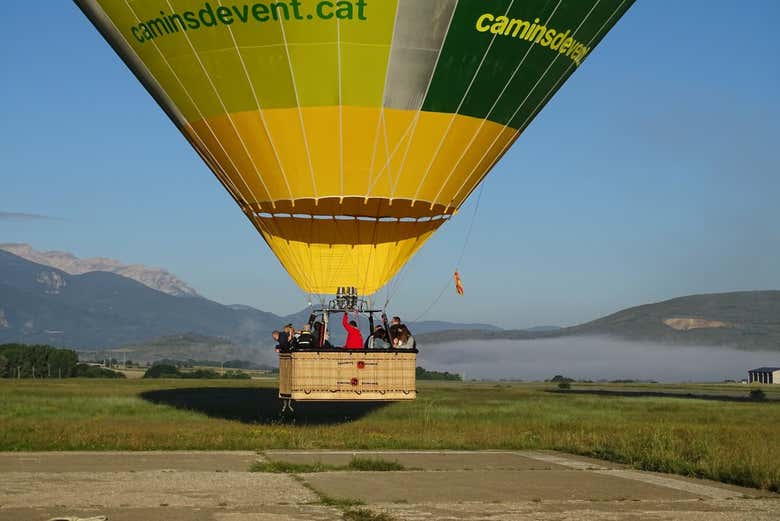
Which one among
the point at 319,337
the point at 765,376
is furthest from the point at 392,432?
the point at 765,376

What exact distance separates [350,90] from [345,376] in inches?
235

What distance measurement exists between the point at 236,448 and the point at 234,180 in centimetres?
556

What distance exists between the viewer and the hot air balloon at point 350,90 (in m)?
20.6

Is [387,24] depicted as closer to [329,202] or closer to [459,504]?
[329,202]

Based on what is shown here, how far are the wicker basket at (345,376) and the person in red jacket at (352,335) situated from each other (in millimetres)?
1118

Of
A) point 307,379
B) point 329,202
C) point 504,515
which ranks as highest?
point 329,202

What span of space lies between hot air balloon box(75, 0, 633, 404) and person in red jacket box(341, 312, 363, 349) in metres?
1.63

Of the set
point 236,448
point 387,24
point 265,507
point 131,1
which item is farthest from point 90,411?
point 265,507

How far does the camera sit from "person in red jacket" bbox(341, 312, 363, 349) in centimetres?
2461

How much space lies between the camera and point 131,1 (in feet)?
72.6

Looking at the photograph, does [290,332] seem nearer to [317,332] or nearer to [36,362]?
[317,332]

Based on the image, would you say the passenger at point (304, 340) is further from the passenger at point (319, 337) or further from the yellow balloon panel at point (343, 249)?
the yellow balloon panel at point (343, 249)

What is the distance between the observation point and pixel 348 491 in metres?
16.5

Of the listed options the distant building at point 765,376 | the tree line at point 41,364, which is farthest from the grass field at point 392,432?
the distant building at point 765,376
